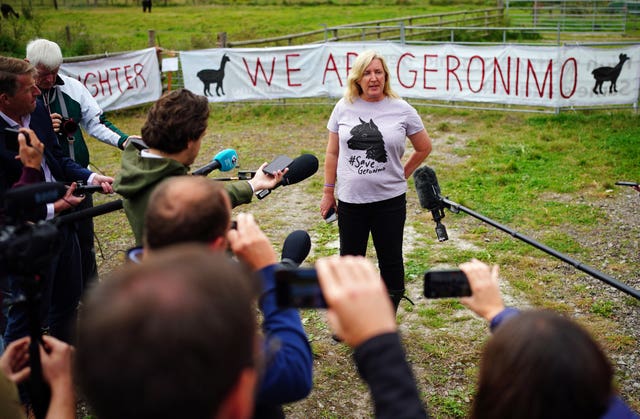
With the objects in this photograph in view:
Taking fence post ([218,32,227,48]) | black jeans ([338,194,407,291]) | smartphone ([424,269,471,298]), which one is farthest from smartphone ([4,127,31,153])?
fence post ([218,32,227,48])

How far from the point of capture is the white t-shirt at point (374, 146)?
3939 millimetres

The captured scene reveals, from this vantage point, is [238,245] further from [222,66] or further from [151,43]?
[151,43]

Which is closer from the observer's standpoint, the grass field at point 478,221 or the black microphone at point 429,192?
the black microphone at point 429,192

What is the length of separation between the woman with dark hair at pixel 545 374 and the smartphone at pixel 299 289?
0.42m

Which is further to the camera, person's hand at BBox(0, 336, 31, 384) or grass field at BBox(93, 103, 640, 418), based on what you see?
grass field at BBox(93, 103, 640, 418)

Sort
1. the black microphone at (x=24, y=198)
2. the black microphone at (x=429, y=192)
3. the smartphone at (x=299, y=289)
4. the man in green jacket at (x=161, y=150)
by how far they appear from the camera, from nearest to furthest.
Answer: the smartphone at (x=299, y=289), the black microphone at (x=24, y=198), the man in green jacket at (x=161, y=150), the black microphone at (x=429, y=192)

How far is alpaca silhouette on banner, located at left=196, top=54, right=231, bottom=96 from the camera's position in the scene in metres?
13.1

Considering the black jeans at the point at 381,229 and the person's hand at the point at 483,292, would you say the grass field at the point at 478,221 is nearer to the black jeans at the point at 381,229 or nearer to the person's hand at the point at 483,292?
the black jeans at the point at 381,229

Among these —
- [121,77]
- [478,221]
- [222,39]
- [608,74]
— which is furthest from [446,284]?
[222,39]

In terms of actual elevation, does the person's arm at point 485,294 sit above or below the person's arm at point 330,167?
above

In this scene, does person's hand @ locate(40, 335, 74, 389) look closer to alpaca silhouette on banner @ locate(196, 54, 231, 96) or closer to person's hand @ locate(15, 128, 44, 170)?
person's hand @ locate(15, 128, 44, 170)

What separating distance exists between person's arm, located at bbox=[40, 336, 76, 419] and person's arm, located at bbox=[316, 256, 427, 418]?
855mm

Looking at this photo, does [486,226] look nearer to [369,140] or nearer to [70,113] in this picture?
[369,140]

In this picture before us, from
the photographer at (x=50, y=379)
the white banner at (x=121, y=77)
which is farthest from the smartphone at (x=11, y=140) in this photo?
the white banner at (x=121, y=77)
